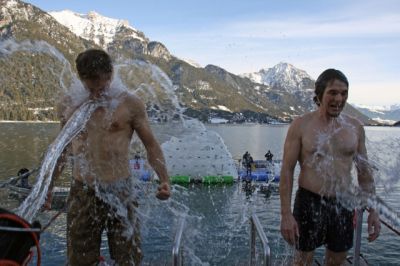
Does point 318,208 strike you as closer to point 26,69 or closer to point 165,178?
point 165,178

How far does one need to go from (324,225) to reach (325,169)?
21.7 inches

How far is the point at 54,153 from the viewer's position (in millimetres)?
4000

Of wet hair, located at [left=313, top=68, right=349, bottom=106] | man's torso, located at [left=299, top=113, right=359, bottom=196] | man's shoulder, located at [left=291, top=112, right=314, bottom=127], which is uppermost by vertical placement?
wet hair, located at [left=313, top=68, right=349, bottom=106]

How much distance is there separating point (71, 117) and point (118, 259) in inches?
54.2

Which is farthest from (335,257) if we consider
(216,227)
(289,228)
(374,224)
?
(216,227)

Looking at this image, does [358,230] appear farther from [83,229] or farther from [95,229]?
[83,229]

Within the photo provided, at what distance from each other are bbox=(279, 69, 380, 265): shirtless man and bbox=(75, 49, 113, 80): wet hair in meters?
1.87

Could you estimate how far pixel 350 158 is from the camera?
4.00 metres

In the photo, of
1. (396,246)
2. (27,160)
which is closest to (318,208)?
(396,246)

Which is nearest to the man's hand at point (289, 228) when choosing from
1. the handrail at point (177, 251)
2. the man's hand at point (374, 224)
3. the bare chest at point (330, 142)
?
the bare chest at point (330, 142)

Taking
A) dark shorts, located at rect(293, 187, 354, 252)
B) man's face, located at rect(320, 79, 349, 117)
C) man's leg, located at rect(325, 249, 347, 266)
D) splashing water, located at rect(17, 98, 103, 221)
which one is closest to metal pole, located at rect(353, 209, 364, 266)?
dark shorts, located at rect(293, 187, 354, 252)

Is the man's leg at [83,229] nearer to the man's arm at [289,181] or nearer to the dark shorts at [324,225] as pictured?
the man's arm at [289,181]

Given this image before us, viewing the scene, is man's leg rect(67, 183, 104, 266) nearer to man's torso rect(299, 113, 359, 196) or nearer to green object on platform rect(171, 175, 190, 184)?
man's torso rect(299, 113, 359, 196)

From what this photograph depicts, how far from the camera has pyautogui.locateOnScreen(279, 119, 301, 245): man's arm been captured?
12.2ft
